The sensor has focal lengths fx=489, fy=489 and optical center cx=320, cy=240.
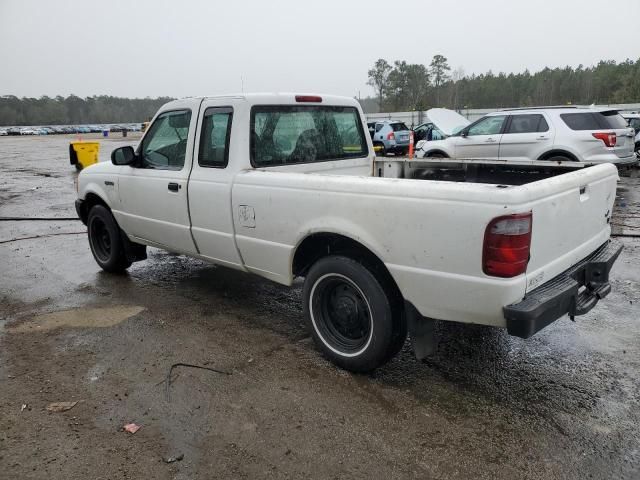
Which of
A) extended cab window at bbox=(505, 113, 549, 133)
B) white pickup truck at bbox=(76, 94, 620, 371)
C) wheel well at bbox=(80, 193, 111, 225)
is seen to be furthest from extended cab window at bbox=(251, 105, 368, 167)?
extended cab window at bbox=(505, 113, 549, 133)

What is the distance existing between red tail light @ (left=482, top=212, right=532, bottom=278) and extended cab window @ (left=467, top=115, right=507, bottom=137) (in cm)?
928

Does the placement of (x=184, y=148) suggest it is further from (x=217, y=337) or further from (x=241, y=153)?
(x=217, y=337)

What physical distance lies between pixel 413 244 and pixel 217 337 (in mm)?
1964

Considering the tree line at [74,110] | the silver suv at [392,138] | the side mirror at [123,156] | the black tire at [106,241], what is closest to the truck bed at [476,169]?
the side mirror at [123,156]

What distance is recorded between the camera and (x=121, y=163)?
477 cm

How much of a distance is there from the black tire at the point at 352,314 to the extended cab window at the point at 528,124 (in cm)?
861

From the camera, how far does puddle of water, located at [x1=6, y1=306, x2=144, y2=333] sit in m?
4.25

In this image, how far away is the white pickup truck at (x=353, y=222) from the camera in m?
2.56

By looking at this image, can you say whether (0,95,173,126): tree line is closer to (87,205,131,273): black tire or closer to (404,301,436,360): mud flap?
(87,205,131,273): black tire

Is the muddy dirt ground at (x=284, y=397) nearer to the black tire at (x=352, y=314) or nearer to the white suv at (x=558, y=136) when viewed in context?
the black tire at (x=352, y=314)

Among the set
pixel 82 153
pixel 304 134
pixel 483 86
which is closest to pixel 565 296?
pixel 304 134

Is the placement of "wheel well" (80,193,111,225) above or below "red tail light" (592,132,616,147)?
below

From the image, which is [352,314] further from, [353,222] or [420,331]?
[353,222]

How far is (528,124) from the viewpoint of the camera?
1045 cm
